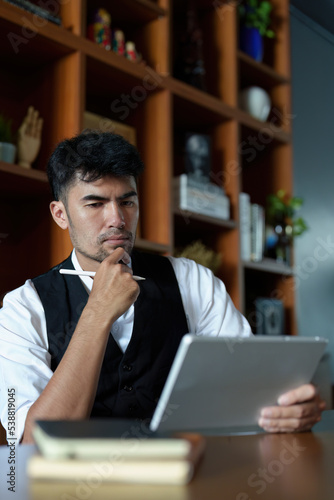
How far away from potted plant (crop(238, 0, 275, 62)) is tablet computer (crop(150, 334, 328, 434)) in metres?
2.84

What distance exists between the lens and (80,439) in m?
0.68

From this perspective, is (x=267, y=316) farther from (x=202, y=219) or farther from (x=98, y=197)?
(x=98, y=197)

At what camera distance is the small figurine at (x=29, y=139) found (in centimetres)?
231

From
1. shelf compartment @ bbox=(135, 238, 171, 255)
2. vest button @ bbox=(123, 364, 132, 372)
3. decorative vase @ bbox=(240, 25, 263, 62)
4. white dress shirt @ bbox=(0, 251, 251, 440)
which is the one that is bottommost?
vest button @ bbox=(123, 364, 132, 372)

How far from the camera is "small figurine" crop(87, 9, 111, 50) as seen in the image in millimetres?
2604

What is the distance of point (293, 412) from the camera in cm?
114

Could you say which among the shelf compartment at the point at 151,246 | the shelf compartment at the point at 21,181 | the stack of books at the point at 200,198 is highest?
the stack of books at the point at 200,198

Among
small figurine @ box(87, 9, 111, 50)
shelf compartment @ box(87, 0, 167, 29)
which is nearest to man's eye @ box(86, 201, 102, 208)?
small figurine @ box(87, 9, 111, 50)

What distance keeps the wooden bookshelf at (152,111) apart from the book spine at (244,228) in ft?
0.22

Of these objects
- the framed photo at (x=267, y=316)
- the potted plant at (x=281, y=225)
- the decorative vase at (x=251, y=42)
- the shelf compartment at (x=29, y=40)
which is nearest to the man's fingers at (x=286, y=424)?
the shelf compartment at (x=29, y=40)

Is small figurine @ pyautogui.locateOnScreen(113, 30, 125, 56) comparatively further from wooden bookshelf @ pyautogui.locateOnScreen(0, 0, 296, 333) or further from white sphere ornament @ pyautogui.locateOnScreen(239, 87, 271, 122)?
white sphere ornament @ pyautogui.locateOnScreen(239, 87, 271, 122)

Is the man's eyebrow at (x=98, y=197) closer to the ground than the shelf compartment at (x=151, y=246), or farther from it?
farther from it

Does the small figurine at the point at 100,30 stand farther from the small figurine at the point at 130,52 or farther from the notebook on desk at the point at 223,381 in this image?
the notebook on desk at the point at 223,381

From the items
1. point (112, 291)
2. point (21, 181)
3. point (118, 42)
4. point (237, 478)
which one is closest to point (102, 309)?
point (112, 291)
